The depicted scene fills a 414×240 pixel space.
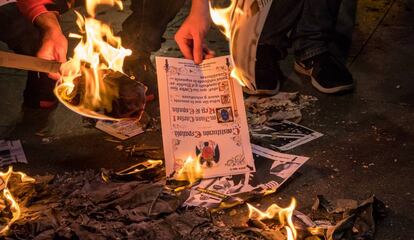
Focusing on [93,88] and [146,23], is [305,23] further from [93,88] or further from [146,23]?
[93,88]

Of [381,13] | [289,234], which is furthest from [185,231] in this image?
[381,13]

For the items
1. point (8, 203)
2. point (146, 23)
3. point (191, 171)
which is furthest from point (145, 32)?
point (8, 203)

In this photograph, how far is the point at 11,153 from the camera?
9.23ft

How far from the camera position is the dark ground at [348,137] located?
230 cm

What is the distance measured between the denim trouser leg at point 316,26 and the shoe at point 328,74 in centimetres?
5

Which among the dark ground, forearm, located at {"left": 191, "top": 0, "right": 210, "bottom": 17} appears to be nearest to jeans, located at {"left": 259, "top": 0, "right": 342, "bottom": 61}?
the dark ground

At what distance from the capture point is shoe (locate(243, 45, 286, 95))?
3.23 metres

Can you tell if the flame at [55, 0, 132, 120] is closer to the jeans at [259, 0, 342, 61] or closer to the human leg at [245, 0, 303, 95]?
the human leg at [245, 0, 303, 95]

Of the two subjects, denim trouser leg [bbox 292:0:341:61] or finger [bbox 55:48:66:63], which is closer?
finger [bbox 55:48:66:63]

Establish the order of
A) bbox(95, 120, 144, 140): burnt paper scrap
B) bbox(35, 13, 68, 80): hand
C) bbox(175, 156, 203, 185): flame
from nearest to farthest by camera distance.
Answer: bbox(175, 156, 203, 185): flame
bbox(35, 13, 68, 80): hand
bbox(95, 120, 144, 140): burnt paper scrap

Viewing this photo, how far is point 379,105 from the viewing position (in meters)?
3.02

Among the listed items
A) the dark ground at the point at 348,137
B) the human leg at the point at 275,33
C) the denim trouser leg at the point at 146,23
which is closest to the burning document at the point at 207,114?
the dark ground at the point at 348,137

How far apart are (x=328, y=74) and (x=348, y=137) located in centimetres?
62

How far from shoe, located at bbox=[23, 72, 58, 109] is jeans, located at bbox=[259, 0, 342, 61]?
1349mm
